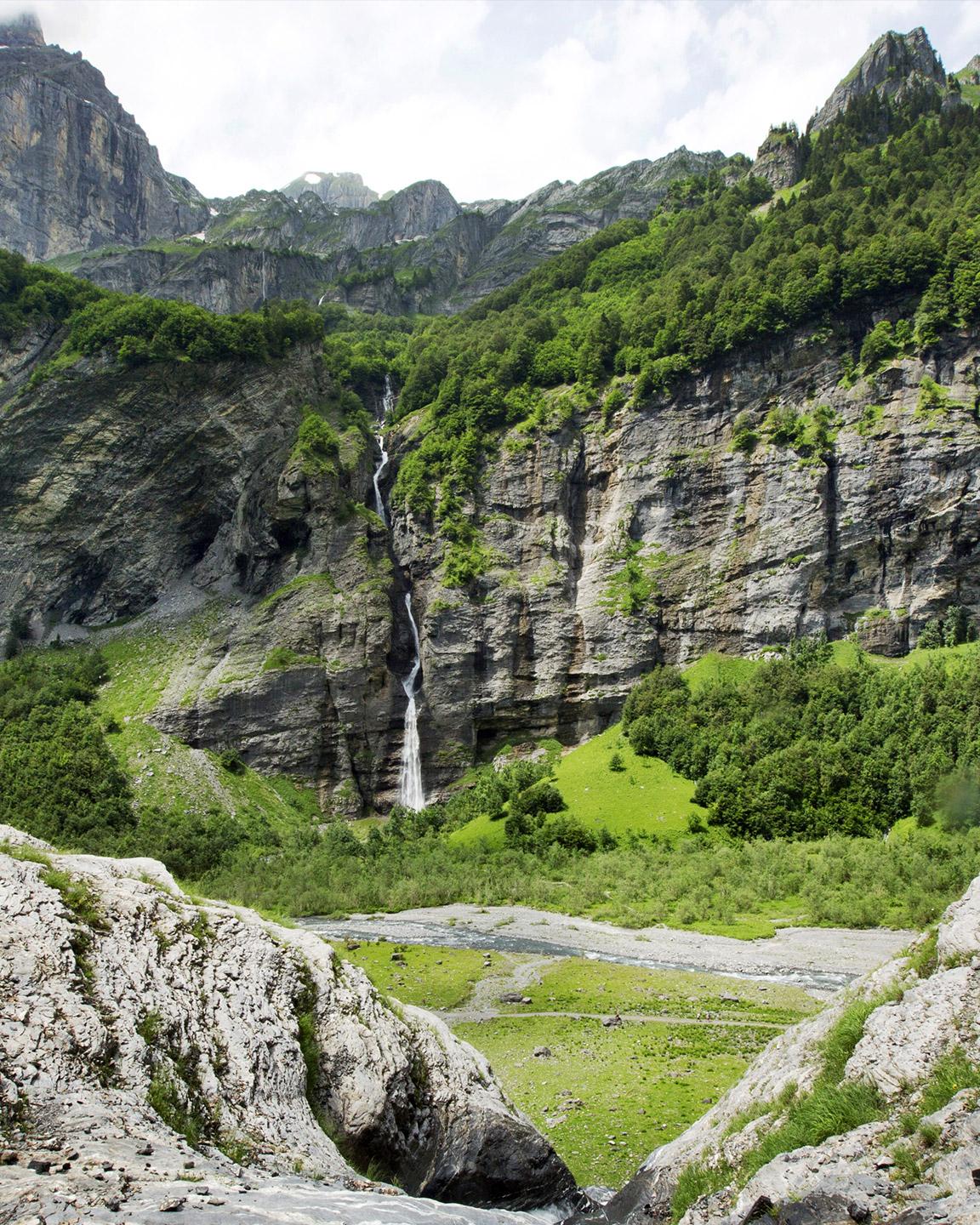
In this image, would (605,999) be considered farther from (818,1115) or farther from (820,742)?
(820,742)

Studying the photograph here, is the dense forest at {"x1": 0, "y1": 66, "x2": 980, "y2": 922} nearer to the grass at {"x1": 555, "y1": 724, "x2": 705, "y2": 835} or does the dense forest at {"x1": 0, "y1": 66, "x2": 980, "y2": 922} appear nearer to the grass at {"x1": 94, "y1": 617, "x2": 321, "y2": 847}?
the grass at {"x1": 555, "y1": 724, "x2": 705, "y2": 835}

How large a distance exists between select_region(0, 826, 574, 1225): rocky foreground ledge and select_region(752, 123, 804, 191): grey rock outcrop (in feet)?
629

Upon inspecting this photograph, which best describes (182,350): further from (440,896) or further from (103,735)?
(440,896)

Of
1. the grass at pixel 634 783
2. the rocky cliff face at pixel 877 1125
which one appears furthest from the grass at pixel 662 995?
the grass at pixel 634 783

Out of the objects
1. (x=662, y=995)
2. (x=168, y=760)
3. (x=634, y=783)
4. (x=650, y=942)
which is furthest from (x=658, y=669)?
(x=662, y=995)

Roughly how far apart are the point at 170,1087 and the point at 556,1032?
23.8 m

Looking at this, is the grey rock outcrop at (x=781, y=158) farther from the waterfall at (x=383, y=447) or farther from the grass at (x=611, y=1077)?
the grass at (x=611, y=1077)

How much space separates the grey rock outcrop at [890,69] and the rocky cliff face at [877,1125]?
221862 mm

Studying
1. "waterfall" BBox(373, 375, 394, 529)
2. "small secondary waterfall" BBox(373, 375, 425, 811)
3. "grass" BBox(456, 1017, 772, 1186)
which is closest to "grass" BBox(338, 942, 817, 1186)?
"grass" BBox(456, 1017, 772, 1186)

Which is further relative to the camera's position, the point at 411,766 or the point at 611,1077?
the point at 411,766

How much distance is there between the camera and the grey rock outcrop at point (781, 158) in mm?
167750

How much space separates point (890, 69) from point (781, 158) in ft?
164

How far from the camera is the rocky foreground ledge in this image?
344 inches

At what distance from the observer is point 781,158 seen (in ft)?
556
